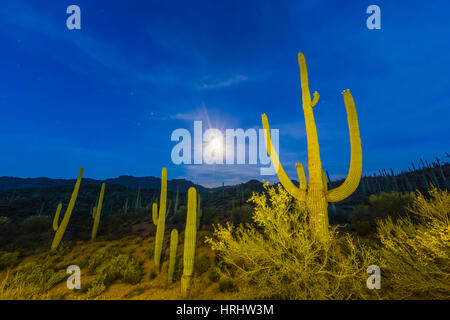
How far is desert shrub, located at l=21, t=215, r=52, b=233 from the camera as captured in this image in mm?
14792

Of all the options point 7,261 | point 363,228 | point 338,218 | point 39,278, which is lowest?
point 7,261

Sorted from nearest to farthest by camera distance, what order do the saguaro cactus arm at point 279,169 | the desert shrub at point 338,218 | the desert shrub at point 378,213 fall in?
the saguaro cactus arm at point 279,169 < the desert shrub at point 378,213 < the desert shrub at point 338,218

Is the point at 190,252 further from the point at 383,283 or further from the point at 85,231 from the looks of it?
the point at 85,231

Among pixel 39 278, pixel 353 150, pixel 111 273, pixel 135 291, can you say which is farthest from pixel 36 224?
pixel 353 150

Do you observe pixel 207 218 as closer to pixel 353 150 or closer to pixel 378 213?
pixel 378 213

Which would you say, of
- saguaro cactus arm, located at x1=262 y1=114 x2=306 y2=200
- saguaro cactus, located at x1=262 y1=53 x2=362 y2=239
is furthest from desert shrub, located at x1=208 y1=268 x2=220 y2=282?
saguaro cactus arm, located at x1=262 y1=114 x2=306 y2=200

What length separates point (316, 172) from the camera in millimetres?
4762

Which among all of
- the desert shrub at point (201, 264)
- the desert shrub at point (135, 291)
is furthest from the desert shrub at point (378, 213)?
the desert shrub at point (135, 291)

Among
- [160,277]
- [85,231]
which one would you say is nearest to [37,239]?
[85,231]

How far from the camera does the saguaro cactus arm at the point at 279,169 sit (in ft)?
16.5

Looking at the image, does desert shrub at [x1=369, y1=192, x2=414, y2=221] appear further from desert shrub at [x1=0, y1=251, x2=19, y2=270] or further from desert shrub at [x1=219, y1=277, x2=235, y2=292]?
desert shrub at [x1=0, y1=251, x2=19, y2=270]

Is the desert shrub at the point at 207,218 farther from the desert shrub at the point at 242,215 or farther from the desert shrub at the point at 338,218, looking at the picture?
the desert shrub at the point at 338,218

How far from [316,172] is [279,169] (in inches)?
43.1
